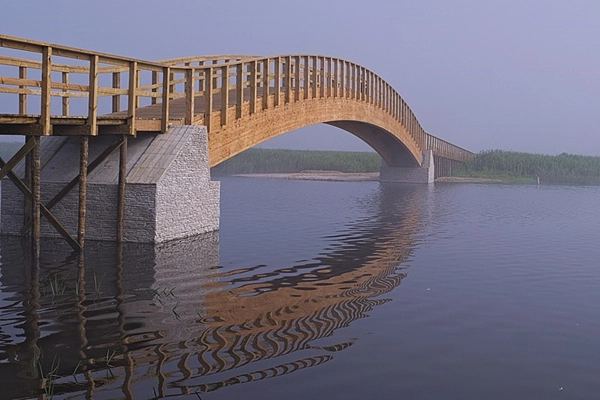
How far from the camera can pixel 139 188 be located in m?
15.9

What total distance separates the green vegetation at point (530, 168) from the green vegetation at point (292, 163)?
10273 millimetres

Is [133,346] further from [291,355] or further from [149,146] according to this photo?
[149,146]

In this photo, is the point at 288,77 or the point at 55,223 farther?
the point at 288,77

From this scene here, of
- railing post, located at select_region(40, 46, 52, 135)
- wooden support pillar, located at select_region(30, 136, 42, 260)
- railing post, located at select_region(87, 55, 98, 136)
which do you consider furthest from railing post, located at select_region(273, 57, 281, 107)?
wooden support pillar, located at select_region(30, 136, 42, 260)

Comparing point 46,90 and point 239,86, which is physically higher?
point 239,86

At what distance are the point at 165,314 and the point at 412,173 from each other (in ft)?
160

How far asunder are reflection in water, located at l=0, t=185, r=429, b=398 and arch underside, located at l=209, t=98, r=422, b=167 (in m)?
5.65

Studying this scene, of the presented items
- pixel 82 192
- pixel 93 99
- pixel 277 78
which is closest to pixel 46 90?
pixel 93 99

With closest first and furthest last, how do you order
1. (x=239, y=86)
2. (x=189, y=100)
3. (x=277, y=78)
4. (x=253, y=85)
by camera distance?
(x=189, y=100)
(x=239, y=86)
(x=253, y=85)
(x=277, y=78)

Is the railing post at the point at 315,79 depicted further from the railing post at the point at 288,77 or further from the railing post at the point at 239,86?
the railing post at the point at 239,86

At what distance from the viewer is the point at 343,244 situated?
1775 centimetres

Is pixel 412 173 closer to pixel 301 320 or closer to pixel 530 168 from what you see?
pixel 530 168

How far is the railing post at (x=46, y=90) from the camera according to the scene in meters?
14.0

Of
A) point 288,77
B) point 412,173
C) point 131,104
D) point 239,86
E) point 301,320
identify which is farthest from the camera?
point 412,173
